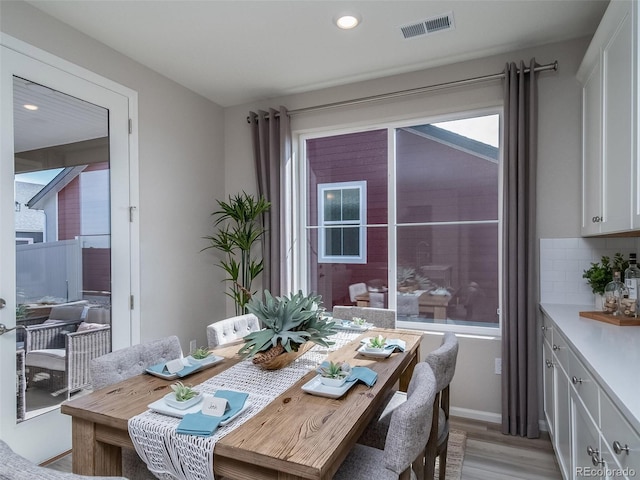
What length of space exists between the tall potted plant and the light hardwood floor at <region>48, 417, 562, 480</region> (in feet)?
5.98

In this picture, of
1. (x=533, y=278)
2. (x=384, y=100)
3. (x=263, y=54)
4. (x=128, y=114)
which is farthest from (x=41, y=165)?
(x=533, y=278)

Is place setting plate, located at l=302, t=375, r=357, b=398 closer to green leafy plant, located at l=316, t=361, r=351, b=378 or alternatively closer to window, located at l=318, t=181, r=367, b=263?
green leafy plant, located at l=316, t=361, r=351, b=378

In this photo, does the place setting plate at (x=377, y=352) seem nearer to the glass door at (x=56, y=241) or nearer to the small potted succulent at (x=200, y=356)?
the small potted succulent at (x=200, y=356)

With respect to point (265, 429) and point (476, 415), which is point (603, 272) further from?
point (265, 429)

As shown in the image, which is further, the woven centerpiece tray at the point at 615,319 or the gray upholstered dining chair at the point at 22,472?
the woven centerpiece tray at the point at 615,319

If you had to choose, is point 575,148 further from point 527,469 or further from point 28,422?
Answer: point 28,422

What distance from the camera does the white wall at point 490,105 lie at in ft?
9.11

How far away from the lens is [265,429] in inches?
47.9

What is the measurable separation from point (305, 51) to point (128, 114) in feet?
4.79

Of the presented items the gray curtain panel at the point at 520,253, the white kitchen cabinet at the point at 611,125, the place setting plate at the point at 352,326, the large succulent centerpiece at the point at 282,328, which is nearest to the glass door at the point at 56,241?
the large succulent centerpiece at the point at 282,328

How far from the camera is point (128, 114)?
2965 millimetres

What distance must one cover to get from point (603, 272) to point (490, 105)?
58.0 inches

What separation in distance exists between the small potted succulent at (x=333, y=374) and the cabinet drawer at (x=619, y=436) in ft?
2.98

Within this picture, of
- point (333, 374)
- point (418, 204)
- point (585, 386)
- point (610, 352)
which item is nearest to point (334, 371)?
point (333, 374)
